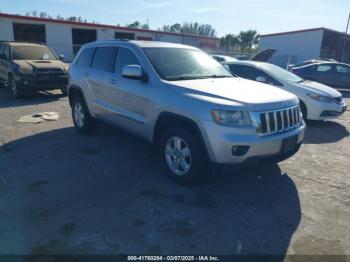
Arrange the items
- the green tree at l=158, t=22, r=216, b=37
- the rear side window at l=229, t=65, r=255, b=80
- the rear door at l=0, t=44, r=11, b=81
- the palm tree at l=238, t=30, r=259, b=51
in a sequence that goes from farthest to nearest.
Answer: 1. the green tree at l=158, t=22, r=216, b=37
2. the palm tree at l=238, t=30, r=259, b=51
3. the rear door at l=0, t=44, r=11, b=81
4. the rear side window at l=229, t=65, r=255, b=80

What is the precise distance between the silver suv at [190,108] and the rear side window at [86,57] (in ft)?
1.36

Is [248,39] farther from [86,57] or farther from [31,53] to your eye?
[86,57]

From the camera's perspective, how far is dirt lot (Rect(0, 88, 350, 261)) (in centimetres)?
308

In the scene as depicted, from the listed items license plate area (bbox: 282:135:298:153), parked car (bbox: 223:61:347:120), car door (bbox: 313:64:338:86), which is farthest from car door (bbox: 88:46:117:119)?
car door (bbox: 313:64:338:86)

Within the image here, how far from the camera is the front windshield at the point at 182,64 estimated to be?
4.57 metres

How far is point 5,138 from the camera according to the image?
629 cm

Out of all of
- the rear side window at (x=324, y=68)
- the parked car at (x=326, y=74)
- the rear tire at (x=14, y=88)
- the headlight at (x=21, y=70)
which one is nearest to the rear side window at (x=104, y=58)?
the headlight at (x=21, y=70)

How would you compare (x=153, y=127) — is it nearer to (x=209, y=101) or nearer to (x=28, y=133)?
(x=209, y=101)

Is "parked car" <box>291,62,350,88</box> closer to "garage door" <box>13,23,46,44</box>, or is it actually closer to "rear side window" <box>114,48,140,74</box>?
"rear side window" <box>114,48,140,74</box>

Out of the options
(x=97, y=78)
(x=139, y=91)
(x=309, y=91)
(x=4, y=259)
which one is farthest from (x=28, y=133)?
(x=309, y=91)

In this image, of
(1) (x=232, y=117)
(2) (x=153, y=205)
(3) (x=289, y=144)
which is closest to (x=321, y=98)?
(3) (x=289, y=144)

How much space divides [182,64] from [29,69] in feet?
24.3

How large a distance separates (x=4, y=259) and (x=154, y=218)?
4.86 feet

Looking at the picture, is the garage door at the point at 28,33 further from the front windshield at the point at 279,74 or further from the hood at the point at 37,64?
the front windshield at the point at 279,74
